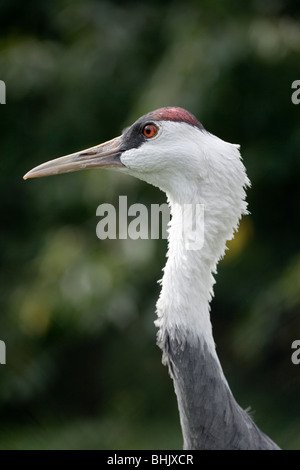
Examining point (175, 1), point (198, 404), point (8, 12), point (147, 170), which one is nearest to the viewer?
point (198, 404)

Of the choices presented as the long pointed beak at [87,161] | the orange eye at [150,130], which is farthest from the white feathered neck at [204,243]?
the long pointed beak at [87,161]

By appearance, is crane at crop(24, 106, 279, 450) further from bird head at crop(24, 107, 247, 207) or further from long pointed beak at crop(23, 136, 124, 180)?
long pointed beak at crop(23, 136, 124, 180)

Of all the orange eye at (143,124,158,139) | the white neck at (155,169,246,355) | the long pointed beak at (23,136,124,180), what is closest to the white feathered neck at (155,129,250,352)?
the white neck at (155,169,246,355)

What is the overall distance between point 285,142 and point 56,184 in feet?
5.78

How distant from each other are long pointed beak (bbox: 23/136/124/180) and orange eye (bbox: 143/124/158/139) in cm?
13

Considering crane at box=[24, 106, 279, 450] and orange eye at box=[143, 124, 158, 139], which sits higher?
orange eye at box=[143, 124, 158, 139]

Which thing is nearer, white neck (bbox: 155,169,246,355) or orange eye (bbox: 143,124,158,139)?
white neck (bbox: 155,169,246,355)

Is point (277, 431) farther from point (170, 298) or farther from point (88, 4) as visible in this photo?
point (88, 4)

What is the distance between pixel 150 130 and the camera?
2.85m

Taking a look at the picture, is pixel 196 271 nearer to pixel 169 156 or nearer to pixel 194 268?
pixel 194 268

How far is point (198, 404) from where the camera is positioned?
2.65 metres

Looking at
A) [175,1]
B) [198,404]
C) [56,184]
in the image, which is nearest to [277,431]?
[56,184]

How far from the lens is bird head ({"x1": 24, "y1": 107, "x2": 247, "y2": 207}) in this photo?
2.71 metres

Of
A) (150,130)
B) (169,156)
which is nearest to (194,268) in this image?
(169,156)
